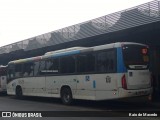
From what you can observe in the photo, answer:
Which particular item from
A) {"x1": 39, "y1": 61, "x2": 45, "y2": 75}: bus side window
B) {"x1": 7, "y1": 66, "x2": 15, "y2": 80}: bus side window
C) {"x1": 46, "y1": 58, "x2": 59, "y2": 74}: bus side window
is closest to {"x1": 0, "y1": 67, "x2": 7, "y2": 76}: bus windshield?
{"x1": 7, "y1": 66, "x2": 15, "y2": 80}: bus side window

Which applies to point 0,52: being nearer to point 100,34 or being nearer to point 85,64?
point 100,34

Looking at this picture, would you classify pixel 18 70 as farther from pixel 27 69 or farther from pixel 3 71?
pixel 3 71

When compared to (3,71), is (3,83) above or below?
below

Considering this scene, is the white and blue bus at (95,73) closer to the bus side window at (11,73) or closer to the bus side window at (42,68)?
the bus side window at (42,68)

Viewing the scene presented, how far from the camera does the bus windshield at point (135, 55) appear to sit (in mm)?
15102

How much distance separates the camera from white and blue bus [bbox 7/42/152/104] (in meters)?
15.0

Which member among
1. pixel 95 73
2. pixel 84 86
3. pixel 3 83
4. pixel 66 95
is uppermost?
pixel 95 73

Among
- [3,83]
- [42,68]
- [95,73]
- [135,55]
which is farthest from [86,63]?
[3,83]

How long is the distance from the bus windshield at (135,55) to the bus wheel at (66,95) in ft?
14.4

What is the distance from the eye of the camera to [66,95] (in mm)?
18484

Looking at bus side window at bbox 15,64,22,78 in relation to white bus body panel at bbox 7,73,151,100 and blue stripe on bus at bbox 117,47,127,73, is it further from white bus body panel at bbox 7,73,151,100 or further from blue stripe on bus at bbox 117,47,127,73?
blue stripe on bus at bbox 117,47,127,73

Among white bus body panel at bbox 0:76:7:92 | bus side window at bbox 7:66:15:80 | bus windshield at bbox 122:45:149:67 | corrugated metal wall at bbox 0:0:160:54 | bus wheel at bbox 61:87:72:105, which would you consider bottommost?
bus wheel at bbox 61:87:72:105

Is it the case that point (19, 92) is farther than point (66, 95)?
Yes

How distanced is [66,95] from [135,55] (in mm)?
4902
